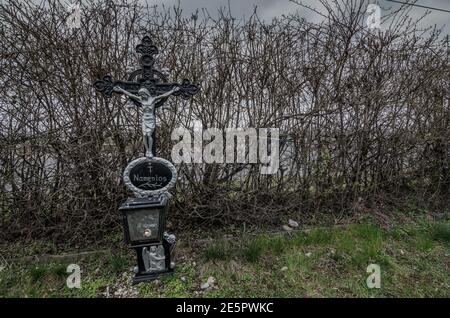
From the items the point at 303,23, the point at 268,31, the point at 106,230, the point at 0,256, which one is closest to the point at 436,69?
the point at 303,23

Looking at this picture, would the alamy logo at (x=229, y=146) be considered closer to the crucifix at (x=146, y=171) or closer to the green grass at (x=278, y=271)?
the crucifix at (x=146, y=171)

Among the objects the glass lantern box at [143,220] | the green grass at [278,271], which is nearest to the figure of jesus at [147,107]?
the glass lantern box at [143,220]

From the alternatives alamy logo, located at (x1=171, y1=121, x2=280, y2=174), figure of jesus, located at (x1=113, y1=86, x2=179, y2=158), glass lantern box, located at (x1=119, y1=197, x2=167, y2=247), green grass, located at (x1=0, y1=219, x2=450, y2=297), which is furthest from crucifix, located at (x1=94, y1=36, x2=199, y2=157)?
green grass, located at (x1=0, y1=219, x2=450, y2=297)

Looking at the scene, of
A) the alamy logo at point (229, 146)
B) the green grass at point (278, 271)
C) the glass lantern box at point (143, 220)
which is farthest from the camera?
the alamy logo at point (229, 146)

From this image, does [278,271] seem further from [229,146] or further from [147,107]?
[147,107]

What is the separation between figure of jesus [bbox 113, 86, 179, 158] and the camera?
228 centimetres

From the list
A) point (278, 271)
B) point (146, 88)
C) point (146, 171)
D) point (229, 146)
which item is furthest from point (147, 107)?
point (278, 271)

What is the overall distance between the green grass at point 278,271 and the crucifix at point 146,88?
1.34 metres

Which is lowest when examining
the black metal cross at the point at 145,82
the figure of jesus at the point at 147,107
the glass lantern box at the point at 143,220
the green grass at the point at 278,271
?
the green grass at the point at 278,271

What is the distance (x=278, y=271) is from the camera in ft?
8.42

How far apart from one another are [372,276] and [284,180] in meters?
1.56

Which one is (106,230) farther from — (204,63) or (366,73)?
(366,73)

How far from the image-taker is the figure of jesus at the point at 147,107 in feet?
7.47

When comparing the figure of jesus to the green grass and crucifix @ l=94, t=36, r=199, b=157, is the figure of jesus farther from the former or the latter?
the green grass
